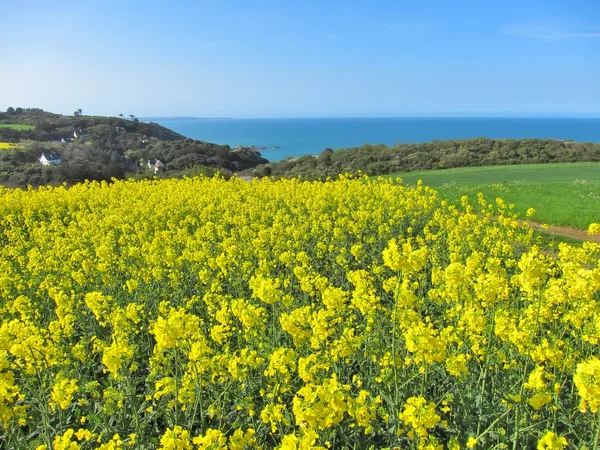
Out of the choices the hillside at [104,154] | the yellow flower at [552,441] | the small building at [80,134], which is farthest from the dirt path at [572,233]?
the small building at [80,134]

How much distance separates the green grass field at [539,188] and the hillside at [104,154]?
11.8m

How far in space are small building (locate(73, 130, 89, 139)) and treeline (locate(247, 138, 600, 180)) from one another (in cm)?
1981

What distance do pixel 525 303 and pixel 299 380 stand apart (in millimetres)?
3024

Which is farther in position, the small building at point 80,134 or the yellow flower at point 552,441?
the small building at point 80,134

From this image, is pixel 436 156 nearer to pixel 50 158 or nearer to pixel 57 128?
pixel 50 158

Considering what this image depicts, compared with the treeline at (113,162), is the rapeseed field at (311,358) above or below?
below

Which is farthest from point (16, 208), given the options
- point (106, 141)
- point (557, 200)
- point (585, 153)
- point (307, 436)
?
point (585, 153)

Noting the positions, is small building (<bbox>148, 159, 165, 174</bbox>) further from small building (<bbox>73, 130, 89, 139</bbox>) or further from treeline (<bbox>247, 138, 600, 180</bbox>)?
small building (<bbox>73, 130, 89, 139</bbox>)

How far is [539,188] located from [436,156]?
1367cm

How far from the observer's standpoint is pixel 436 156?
30984 mm

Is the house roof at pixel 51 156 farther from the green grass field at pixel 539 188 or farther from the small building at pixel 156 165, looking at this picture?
the green grass field at pixel 539 188

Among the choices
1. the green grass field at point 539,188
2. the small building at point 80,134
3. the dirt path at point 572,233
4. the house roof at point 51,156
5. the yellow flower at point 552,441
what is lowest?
the dirt path at point 572,233

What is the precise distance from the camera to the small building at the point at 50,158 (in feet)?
88.9

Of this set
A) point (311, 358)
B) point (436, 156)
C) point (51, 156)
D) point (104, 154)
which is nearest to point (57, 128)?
point (104, 154)
